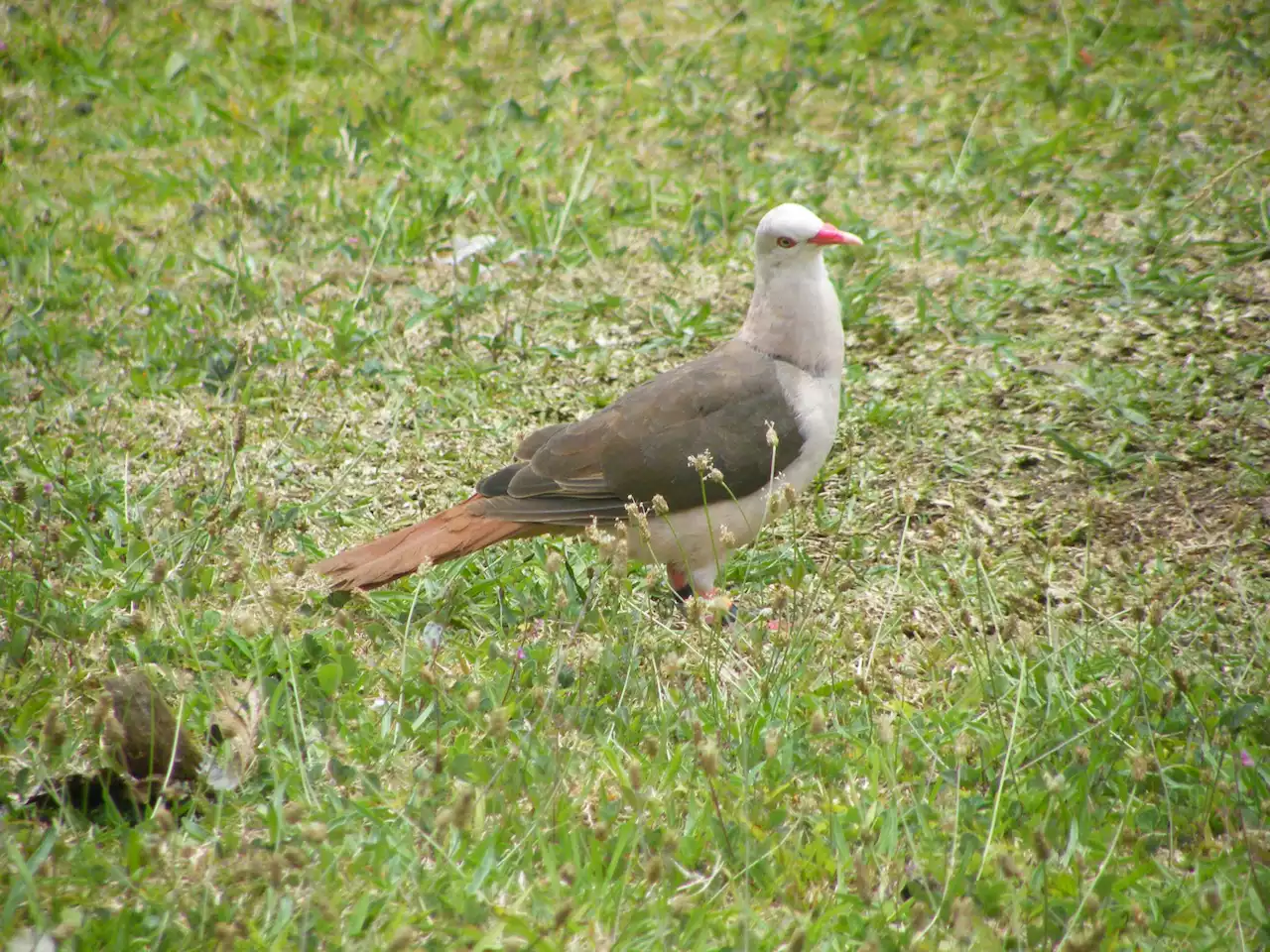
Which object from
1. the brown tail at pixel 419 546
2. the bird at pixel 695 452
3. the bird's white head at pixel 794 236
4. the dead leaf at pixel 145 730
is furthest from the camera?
the bird's white head at pixel 794 236

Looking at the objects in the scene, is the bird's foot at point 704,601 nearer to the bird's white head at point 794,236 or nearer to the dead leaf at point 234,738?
the dead leaf at point 234,738

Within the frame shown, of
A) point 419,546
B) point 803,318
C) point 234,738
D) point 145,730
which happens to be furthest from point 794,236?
point 145,730

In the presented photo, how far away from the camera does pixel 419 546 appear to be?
3.88 meters

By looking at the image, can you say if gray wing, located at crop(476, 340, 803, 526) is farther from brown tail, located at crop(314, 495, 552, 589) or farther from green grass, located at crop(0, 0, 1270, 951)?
green grass, located at crop(0, 0, 1270, 951)

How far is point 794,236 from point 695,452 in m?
0.78

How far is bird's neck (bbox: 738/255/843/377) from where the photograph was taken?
14.0 ft

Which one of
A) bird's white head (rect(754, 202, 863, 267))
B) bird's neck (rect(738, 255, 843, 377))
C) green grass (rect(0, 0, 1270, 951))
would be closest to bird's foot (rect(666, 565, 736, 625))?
green grass (rect(0, 0, 1270, 951))

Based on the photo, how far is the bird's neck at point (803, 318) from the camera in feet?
14.0

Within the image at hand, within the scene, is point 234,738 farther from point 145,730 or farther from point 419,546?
point 419,546

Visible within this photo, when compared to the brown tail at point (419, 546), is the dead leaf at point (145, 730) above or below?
above

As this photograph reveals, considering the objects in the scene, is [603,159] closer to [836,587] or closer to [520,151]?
[520,151]

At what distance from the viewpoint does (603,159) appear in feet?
22.3

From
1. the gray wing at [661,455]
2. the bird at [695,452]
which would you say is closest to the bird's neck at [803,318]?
the bird at [695,452]

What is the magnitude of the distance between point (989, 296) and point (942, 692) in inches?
96.0
